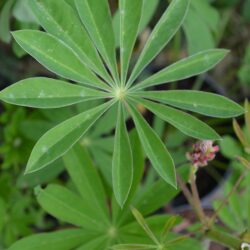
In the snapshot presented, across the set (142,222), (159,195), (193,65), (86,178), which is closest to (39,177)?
(86,178)

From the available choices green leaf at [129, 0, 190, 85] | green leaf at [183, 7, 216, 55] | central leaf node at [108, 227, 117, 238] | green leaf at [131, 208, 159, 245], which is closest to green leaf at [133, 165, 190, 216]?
central leaf node at [108, 227, 117, 238]

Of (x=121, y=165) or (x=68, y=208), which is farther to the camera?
(x=68, y=208)

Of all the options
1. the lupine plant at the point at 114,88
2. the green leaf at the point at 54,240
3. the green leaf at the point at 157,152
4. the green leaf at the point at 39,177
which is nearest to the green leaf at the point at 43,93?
the lupine plant at the point at 114,88

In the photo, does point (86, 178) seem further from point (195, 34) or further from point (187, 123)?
point (195, 34)

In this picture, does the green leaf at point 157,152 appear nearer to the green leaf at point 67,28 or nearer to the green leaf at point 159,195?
the green leaf at point 67,28

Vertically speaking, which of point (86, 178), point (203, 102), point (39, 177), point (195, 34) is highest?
point (195, 34)

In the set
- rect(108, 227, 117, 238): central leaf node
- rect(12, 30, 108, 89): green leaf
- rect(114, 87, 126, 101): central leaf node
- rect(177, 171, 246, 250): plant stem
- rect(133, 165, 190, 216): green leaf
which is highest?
rect(12, 30, 108, 89): green leaf

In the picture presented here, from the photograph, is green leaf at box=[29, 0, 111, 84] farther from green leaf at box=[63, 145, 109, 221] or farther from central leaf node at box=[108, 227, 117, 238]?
central leaf node at box=[108, 227, 117, 238]

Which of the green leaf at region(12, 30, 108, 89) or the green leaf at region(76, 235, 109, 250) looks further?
the green leaf at region(76, 235, 109, 250)
